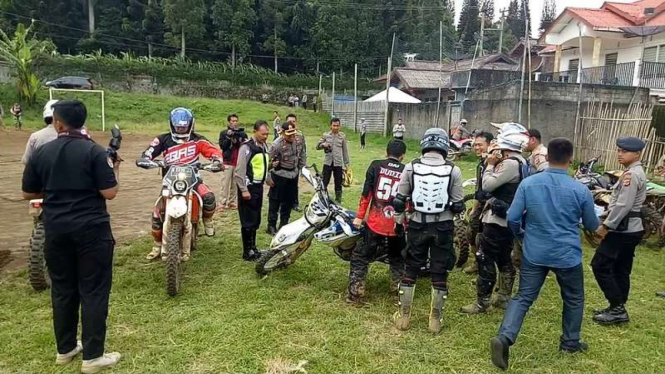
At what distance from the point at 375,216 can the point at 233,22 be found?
137ft

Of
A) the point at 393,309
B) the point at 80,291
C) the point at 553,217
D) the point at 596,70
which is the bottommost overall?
the point at 393,309

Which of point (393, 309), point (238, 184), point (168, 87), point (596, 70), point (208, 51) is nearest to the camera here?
point (393, 309)

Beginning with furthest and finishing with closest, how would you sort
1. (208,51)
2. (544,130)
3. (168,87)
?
(208,51) < (168,87) < (544,130)

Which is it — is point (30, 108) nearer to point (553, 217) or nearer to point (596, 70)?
point (596, 70)

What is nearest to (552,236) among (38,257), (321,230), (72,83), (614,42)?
(321,230)

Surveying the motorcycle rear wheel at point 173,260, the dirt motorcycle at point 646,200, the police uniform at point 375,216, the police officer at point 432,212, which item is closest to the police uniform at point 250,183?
the motorcycle rear wheel at point 173,260

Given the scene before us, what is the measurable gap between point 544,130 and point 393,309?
11788mm

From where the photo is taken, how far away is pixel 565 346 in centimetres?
378

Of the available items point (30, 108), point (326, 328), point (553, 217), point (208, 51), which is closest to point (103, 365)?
point (326, 328)

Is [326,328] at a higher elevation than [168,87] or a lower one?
lower

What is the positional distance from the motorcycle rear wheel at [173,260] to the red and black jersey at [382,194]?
1731 mm

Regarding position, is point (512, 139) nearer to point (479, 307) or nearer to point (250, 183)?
Answer: point (479, 307)

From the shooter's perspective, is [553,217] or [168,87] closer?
[553,217]

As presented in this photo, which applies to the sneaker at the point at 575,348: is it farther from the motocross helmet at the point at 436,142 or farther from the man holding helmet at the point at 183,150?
the man holding helmet at the point at 183,150
